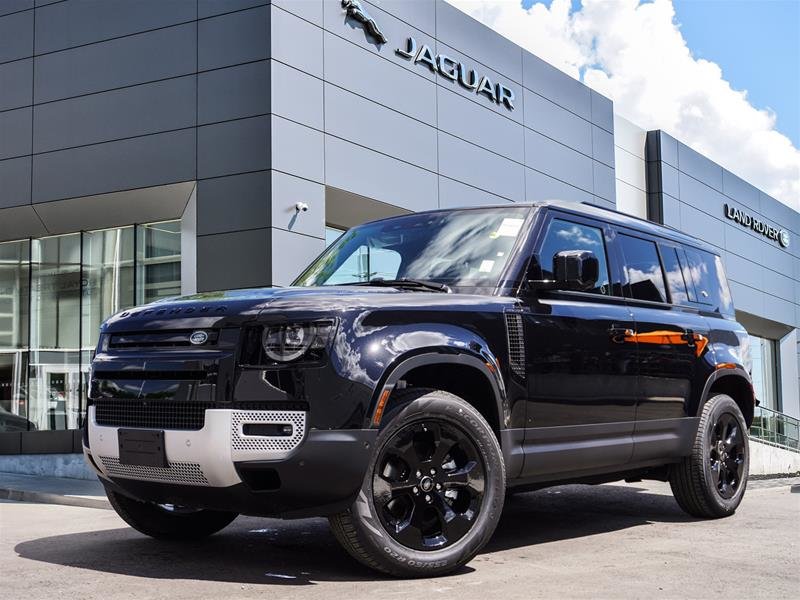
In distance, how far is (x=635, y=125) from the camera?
32188 mm

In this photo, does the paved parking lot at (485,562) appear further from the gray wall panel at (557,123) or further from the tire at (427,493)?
the gray wall panel at (557,123)

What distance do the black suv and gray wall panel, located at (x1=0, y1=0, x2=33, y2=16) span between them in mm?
14745

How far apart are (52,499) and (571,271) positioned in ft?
27.7

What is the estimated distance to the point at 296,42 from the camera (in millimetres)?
16828

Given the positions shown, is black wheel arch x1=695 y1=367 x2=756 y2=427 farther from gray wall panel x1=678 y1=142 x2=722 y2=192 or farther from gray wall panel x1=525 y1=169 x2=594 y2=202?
gray wall panel x1=678 y1=142 x2=722 y2=192

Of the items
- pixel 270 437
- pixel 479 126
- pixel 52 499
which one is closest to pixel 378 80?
pixel 479 126

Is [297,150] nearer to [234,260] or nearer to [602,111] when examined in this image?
[234,260]

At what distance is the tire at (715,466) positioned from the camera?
23.7 feet

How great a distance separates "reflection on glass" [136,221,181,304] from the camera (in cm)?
1775

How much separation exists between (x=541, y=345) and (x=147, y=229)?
1388 centimetres

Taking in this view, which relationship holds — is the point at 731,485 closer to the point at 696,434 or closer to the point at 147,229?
the point at 696,434

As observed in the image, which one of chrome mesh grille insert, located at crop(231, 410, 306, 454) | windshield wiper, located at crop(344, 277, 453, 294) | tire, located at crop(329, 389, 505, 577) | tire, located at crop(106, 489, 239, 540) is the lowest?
tire, located at crop(106, 489, 239, 540)

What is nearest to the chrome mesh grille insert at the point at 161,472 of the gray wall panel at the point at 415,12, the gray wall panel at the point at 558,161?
the gray wall panel at the point at 415,12

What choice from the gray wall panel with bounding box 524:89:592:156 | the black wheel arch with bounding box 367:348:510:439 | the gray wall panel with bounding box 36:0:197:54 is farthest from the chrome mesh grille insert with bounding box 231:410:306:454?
the gray wall panel with bounding box 524:89:592:156
